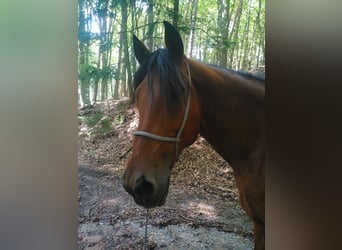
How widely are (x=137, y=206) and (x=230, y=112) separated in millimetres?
534

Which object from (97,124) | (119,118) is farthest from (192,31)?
(97,124)

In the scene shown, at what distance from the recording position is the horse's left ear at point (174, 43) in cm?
136

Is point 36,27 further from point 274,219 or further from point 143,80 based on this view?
point 274,219

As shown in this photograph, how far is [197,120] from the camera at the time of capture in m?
1.35

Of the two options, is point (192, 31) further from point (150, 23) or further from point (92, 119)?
point (92, 119)

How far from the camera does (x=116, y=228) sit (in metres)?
1.47

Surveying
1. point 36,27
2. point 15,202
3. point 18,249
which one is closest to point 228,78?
point 36,27

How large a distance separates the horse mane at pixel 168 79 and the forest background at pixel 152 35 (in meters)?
0.07

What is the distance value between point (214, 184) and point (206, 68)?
445 millimetres

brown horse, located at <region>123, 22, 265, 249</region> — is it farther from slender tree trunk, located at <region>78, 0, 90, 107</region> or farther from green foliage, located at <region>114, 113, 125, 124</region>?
slender tree trunk, located at <region>78, 0, 90, 107</region>

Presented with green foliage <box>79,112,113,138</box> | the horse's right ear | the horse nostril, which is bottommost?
the horse nostril

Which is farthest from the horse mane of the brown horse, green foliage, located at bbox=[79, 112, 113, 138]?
green foliage, located at bbox=[79, 112, 113, 138]

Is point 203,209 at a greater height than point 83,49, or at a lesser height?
lesser

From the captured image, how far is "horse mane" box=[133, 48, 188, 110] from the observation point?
1350 millimetres
